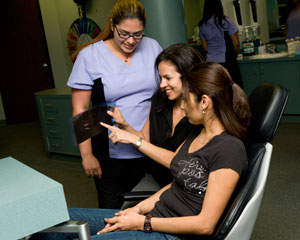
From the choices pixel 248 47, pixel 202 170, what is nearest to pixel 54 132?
pixel 248 47

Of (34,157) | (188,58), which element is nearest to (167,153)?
(188,58)

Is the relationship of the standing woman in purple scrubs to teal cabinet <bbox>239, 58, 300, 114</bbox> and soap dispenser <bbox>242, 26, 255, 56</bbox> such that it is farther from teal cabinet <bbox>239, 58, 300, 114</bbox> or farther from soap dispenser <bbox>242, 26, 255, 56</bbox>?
soap dispenser <bbox>242, 26, 255, 56</bbox>

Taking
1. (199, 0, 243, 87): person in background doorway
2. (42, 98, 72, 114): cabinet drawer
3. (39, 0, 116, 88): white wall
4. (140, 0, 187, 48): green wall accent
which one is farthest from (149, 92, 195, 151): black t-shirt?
(39, 0, 116, 88): white wall

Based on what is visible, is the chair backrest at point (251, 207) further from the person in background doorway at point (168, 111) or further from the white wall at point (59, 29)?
the white wall at point (59, 29)

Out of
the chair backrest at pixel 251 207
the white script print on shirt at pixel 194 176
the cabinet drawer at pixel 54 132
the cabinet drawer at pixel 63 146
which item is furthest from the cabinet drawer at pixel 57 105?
the chair backrest at pixel 251 207

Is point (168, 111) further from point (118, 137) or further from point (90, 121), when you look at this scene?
point (90, 121)

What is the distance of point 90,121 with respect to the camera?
1654mm

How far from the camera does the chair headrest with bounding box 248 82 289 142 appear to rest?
144 cm

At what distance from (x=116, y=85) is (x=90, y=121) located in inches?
10.8

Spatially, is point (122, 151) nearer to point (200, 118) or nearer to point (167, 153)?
point (167, 153)

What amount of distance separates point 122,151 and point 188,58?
0.57m

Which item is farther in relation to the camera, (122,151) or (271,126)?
(122,151)

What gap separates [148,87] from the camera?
190 centimetres

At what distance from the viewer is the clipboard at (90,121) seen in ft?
5.16
